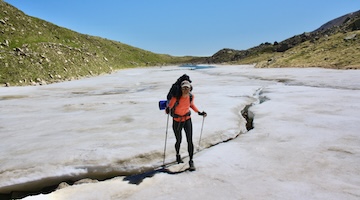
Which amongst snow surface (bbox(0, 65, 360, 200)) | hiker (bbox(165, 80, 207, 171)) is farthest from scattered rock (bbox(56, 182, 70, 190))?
hiker (bbox(165, 80, 207, 171))

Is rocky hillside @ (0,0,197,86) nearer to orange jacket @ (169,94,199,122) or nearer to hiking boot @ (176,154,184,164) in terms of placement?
hiking boot @ (176,154,184,164)

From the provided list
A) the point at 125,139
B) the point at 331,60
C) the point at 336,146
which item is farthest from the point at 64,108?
the point at 331,60

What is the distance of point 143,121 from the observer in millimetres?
10773

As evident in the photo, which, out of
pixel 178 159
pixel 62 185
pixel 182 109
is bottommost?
pixel 62 185

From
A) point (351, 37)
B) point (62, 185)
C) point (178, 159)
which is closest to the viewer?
point (62, 185)

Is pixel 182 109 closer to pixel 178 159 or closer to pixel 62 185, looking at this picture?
pixel 178 159

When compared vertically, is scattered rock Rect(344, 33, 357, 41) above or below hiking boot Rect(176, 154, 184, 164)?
above

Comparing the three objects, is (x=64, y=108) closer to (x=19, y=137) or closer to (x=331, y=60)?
(x=19, y=137)

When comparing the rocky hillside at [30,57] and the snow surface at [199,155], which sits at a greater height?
the rocky hillside at [30,57]

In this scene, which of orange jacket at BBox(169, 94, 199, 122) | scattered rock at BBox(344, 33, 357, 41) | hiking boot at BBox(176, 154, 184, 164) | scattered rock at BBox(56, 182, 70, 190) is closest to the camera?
scattered rock at BBox(56, 182, 70, 190)

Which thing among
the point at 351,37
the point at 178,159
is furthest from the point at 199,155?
the point at 351,37

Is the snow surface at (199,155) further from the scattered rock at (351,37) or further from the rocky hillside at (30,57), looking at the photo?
the scattered rock at (351,37)

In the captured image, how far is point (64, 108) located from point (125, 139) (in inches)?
307

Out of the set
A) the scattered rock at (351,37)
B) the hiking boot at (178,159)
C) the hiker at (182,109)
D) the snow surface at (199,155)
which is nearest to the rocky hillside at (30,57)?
the snow surface at (199,155)
